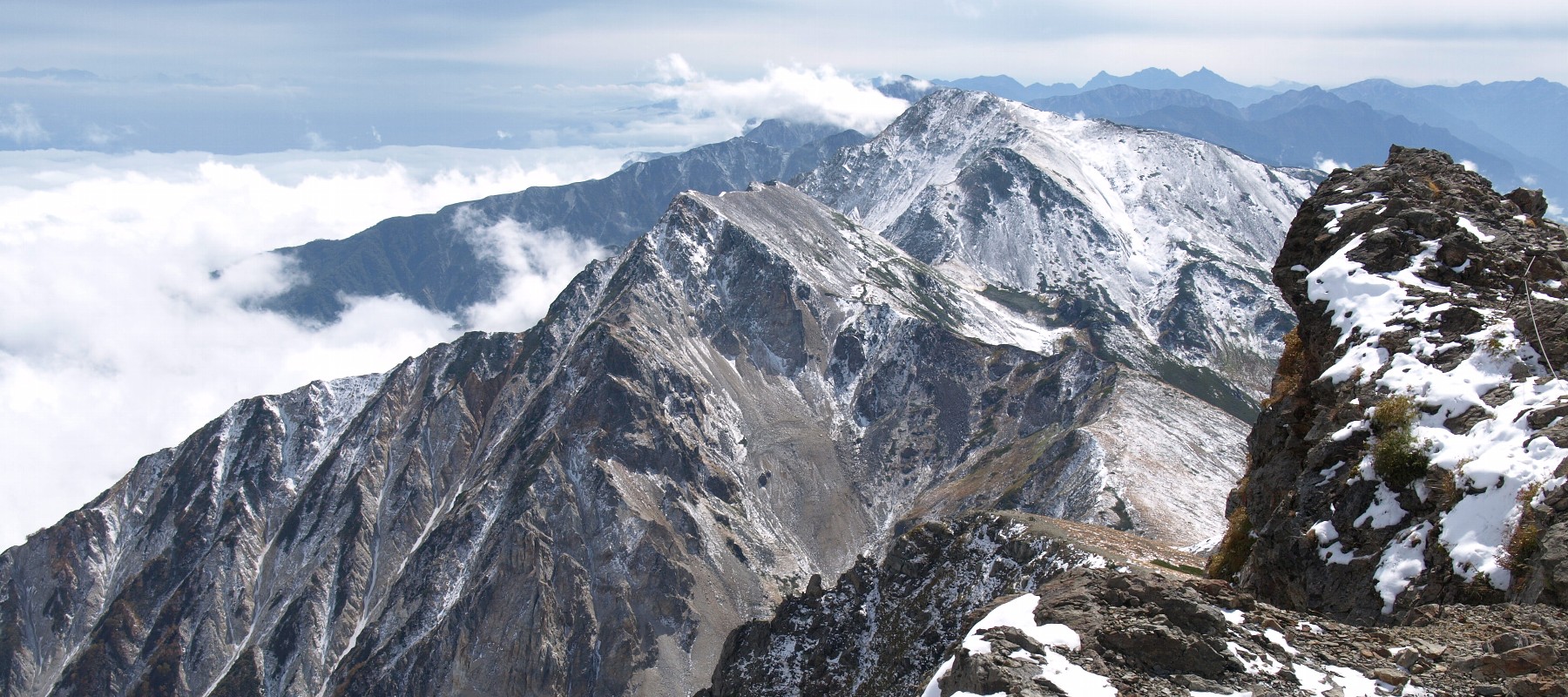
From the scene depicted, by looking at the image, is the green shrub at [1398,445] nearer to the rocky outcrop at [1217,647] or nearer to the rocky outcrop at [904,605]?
the rocky outcrop at [1217,647]

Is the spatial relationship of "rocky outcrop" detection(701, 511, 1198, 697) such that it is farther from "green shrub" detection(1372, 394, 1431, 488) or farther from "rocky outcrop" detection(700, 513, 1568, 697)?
"rocky outcrop" detection(700, 513, 1568, 697)

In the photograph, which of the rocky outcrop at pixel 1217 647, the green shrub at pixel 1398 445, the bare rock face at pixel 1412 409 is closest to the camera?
the rocky outcrop at pixel 1217 647

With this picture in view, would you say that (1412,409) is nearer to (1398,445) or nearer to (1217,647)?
(1398,445)

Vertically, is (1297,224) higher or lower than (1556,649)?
higher

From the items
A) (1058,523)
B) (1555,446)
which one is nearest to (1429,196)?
(1555,446)

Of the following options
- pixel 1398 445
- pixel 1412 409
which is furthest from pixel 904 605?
pixel 1398 445

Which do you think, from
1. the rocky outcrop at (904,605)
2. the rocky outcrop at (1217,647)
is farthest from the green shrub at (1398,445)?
the rocky outcrop at (904,605)

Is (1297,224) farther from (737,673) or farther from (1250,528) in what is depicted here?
(737,673)

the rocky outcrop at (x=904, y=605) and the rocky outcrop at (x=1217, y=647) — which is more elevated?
the rocky outcrop at (x=1217, y=647)
